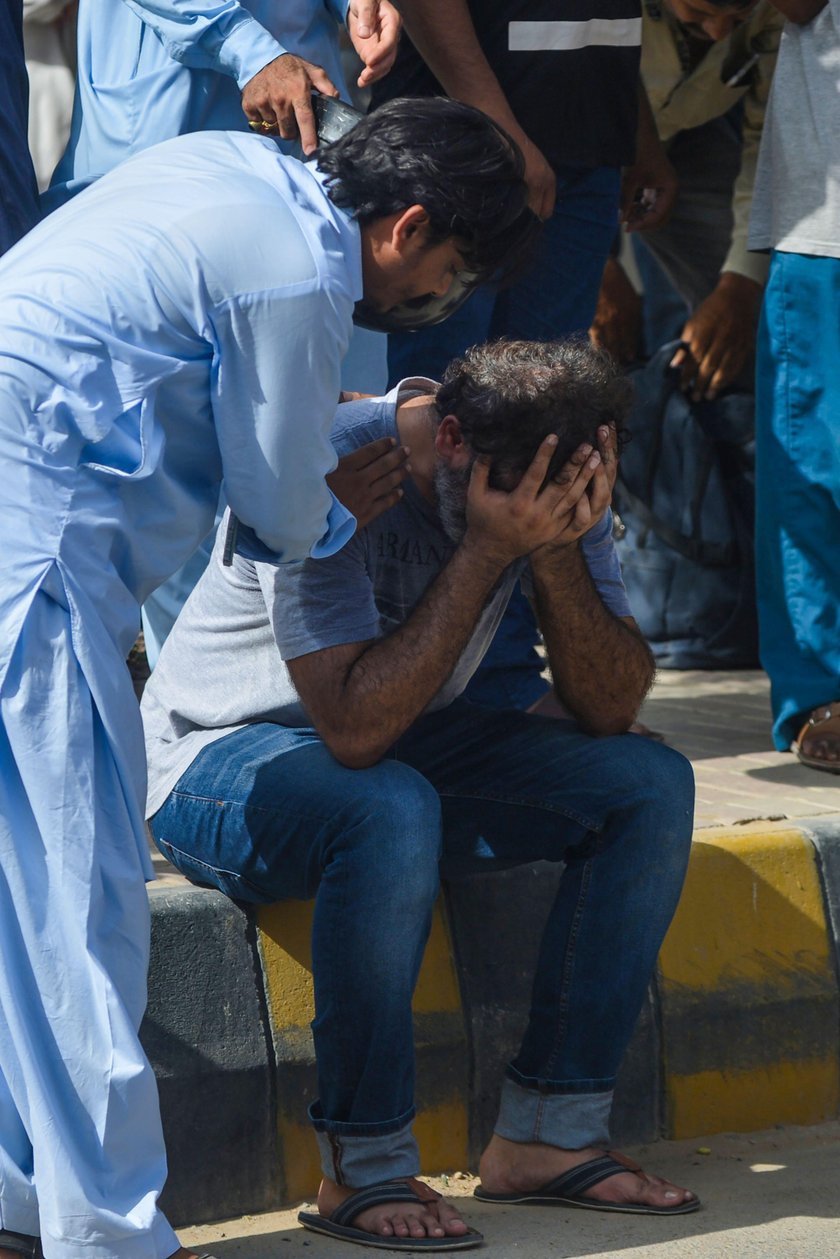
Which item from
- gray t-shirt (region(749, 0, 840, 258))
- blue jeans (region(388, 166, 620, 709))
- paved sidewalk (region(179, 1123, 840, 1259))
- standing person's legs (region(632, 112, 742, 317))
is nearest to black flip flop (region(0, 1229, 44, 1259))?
paved sidewalk (region(179, 1123, 840, 1259))

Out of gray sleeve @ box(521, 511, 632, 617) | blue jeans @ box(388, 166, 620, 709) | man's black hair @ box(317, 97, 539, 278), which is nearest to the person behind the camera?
man's black hair @ box(317, 97, 539, 278)

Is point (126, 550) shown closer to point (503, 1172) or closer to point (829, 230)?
point (503, 1172)

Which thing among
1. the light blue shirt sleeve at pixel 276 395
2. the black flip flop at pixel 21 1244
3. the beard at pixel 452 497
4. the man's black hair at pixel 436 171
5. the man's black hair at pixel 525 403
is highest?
the man's black hair at pixel 436 171

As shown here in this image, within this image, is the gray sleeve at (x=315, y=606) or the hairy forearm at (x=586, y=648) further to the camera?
the hairy forearm at (x=586, y=648)

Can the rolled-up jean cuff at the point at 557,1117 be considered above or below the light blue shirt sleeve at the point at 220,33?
below

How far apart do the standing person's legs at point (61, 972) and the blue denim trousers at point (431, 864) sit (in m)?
0.46

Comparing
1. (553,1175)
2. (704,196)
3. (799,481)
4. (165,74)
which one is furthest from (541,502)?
(704,196)

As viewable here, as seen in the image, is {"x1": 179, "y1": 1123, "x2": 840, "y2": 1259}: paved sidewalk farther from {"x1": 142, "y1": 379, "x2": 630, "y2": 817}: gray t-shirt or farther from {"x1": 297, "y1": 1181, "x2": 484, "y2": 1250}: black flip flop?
{"x1": 142, "y1": 379, "x2": 630, "y2": 817}: gray t-shirt

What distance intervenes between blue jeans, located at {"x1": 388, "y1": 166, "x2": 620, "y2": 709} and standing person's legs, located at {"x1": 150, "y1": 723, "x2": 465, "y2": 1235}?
1148 millimetres

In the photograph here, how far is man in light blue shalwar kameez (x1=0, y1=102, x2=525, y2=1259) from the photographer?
217 centimetres

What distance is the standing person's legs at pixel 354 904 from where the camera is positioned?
8.42ft

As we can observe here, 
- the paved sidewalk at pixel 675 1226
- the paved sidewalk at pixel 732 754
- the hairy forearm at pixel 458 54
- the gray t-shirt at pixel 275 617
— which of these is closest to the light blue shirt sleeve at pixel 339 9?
the hairy forearm at pixel 458 54

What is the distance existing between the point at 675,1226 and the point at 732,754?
5.83ft

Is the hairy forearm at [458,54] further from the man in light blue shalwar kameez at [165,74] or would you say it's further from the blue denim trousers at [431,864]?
the blue denim trousers at [431,864]
